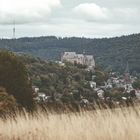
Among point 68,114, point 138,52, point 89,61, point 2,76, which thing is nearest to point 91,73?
point 138,52

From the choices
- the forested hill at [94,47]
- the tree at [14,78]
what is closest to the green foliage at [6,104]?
the tree at [14,78]

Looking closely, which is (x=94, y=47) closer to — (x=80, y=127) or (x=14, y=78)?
(x=14, y=78)

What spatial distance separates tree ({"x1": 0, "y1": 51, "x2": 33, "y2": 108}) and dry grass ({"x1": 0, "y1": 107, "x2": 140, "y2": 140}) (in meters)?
25.5

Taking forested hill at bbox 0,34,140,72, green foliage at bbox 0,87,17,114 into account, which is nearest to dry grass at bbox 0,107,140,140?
green foliage at bbox 0,87,17,114

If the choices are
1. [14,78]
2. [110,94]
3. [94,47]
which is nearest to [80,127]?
[110,94]

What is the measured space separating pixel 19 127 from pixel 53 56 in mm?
136889

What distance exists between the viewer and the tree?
35.3 metres

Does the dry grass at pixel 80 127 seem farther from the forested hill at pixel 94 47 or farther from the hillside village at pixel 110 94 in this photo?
the forested hill at pixel 94 47

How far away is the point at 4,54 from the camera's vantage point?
41.1m

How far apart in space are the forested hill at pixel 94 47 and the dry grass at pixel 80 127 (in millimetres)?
A: 71906

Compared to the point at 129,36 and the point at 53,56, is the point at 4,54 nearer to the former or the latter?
the point at 129,36

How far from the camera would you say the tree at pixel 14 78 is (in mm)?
35275

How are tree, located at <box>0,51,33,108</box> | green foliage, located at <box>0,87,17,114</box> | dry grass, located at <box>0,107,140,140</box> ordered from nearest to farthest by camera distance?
dry grass, located at <box>0,107,140,140</box> < green foliage, located at <box>0,87,17,114</box> < tree, located at <box>0,51,33,108</box>

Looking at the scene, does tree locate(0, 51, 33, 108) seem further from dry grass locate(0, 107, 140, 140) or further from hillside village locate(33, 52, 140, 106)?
dry grass locate(0, 107, 140, 140)
